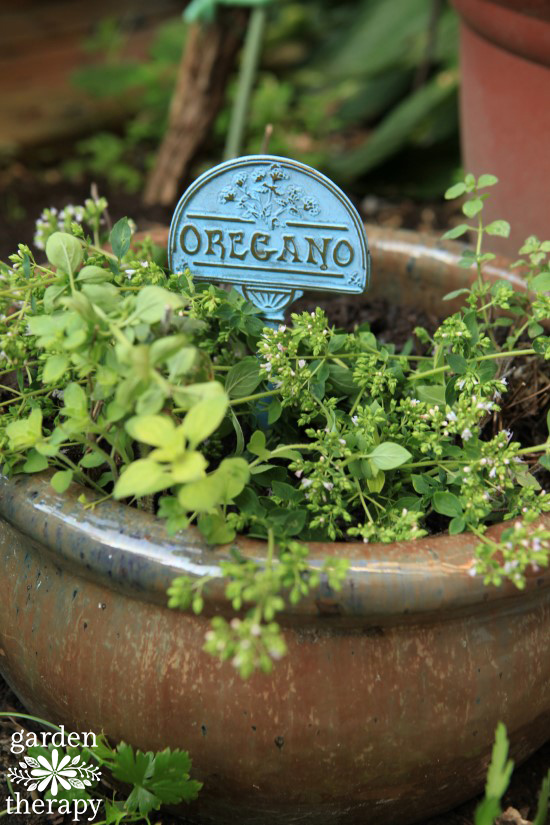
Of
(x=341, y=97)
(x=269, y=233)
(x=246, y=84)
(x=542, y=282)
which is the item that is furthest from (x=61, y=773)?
(x=341, y=97)

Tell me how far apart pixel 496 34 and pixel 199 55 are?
1001mm

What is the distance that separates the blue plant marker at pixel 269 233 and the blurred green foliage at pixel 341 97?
175cm

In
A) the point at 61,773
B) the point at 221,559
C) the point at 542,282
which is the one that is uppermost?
the point at 542,282

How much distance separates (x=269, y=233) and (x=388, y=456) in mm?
312

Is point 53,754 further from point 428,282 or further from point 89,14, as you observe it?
point 89,14

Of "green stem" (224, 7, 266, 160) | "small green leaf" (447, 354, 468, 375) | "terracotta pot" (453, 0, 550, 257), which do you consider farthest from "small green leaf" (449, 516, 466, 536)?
"green stem" (224, 7, 266, 160)

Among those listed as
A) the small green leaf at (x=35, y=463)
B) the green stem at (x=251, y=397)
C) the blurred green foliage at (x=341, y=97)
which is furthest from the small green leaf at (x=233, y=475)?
the blurred green foliage at (x=341, y=97)

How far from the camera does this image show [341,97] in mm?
3543

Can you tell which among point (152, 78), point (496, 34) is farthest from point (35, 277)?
point (152, 78)

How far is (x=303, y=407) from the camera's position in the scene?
1.14 metres

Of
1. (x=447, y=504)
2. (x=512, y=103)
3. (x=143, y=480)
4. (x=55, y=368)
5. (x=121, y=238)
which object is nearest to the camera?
(x=143, y=480)

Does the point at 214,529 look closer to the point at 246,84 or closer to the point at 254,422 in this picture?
the point at 254,422

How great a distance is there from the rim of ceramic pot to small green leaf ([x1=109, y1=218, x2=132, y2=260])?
30 centimetres

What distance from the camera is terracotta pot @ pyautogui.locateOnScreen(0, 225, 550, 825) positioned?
3.27 feet
